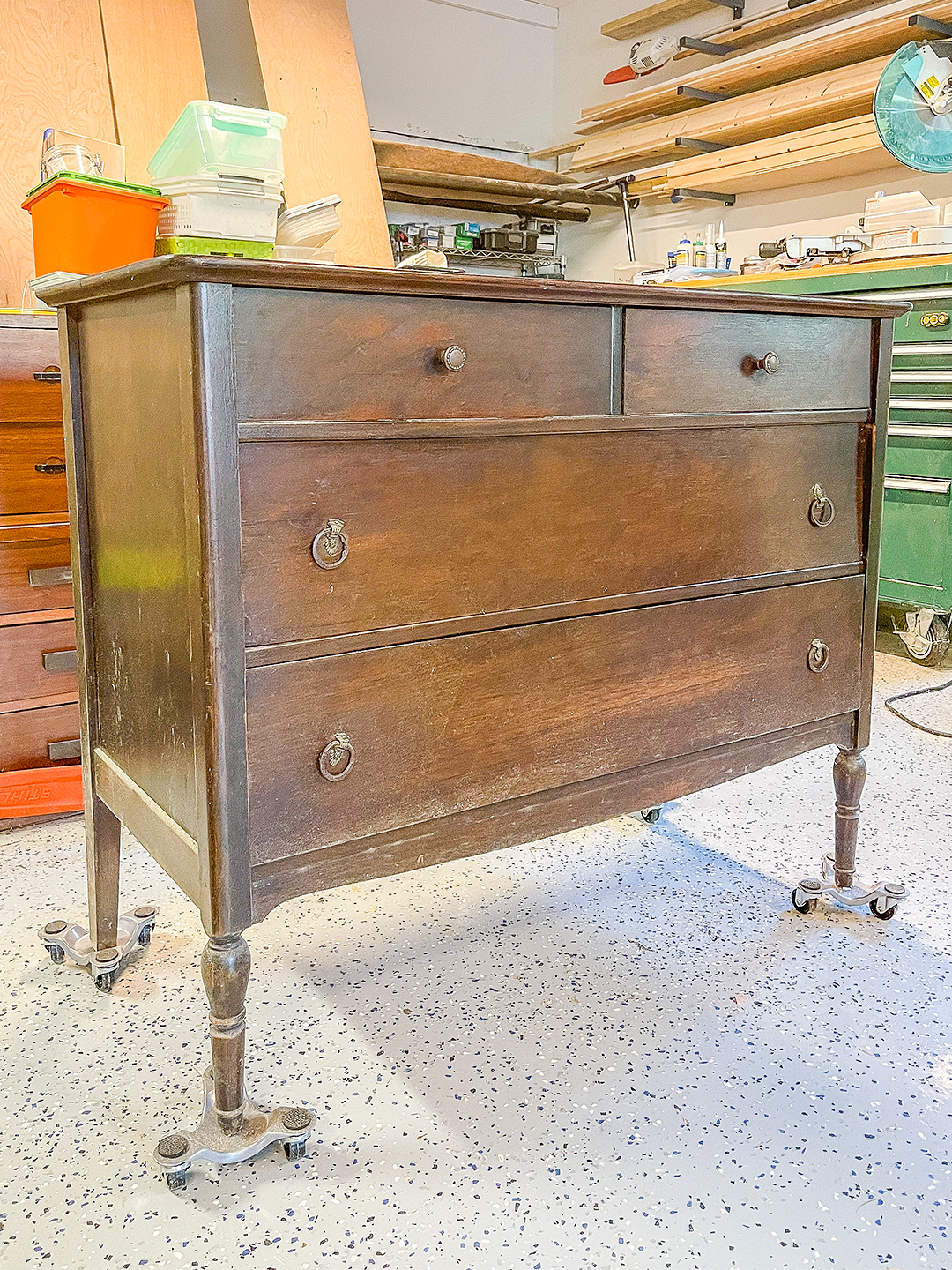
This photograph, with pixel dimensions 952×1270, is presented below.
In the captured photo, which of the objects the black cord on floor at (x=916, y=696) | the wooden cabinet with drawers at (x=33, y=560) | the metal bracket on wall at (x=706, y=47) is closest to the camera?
the wooden cabinet with drawers at (x=33, y=560)

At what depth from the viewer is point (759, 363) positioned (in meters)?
1.56

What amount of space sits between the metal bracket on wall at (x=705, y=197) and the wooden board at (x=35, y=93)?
8.41 ft

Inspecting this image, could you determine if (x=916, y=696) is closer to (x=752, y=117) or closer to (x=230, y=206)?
(x=230, y=206)

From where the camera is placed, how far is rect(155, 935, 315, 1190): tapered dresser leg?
3.86 ft

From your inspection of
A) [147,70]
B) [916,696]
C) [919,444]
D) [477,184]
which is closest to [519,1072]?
[916,696]

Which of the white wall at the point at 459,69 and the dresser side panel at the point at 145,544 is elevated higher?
the white wall at the point at 459,69

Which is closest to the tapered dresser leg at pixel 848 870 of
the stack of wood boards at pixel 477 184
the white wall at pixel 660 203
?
the white wall at pixel 660 203

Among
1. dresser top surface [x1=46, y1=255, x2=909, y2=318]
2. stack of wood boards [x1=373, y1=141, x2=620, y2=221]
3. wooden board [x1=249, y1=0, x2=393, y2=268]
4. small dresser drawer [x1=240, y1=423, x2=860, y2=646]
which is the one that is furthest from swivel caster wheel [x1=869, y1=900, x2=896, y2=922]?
stack of wood boards [x1=373, y1=141, x2=620, y2=221]

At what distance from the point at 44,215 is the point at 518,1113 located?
5.74 feet

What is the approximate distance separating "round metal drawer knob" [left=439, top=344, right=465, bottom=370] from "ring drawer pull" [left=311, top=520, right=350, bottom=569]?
0.23m

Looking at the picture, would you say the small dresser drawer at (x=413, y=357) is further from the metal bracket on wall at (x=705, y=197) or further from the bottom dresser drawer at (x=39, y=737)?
the metal bracket on wall at (x=705, y=197)

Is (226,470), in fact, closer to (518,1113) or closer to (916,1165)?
(518,1113)

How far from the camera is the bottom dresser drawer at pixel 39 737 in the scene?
2.23 metres

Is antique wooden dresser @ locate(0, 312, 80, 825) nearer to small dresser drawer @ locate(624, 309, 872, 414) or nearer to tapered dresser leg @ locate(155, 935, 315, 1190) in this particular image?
tapered dresser leg @ locate(155, 935, 315, 1190)
